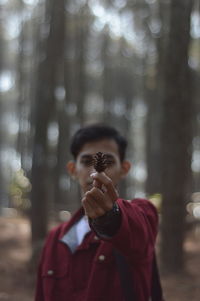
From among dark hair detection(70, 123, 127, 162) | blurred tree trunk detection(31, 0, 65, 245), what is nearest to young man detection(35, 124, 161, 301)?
dark hair detection(70, 123, 127, 162)

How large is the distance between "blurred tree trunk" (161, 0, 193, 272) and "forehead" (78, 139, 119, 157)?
416 centimetres

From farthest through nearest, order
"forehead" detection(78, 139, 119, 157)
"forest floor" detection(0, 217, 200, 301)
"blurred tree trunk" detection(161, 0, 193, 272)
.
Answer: "blurred tree trunk" detection(161, 0, 193, 272), "forest floor" detection(0, 217, 200, 301), "forehead" detection(78, 139, 119, 157)

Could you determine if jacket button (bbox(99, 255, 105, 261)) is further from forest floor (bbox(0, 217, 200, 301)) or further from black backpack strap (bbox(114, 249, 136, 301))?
forest floor (bbox(0, 217, 200, 301))

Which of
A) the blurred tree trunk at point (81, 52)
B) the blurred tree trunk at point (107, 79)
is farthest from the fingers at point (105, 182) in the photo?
the blurred tree trunk at point (107, 79)

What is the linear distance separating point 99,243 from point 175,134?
443 cm

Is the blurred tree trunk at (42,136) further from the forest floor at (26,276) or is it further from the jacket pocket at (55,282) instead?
the jacket pocket at (55,282)

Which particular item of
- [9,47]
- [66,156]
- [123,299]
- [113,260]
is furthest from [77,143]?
[9,47]

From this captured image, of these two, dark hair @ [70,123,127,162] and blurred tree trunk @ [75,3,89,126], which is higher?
blurred tree trunk @ [75,3,89,126]

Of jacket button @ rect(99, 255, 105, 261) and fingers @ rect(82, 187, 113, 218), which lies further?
jacket button @ rect(99, 255, 105, 261)

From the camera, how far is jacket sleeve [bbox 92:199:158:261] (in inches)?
56.5

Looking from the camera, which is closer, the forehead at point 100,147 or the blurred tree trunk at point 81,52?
the forehead at point 100,147

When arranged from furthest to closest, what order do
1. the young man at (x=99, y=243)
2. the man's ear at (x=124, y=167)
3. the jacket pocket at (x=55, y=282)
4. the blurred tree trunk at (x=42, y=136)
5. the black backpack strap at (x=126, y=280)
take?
Result: the blurred tree trunk at (x=42, y=136), the man's ear at (x=124, y=167), the jacket pocket at (x=55, y=282), the black backpack strap at (x=126, y=280), the young man at (x=99, y=243)

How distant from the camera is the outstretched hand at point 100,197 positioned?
1186 millimetres

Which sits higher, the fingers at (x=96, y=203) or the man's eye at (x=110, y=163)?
the man's eye at (x=110, y=163)
